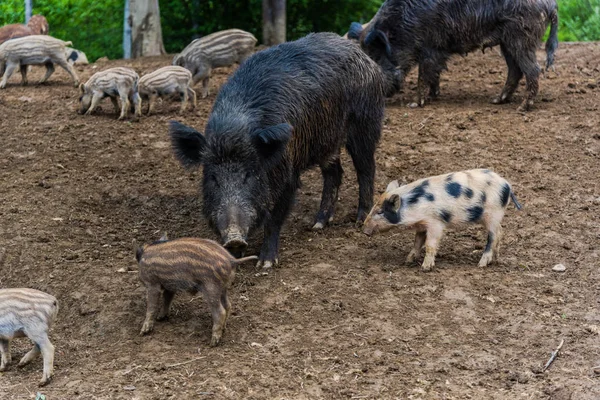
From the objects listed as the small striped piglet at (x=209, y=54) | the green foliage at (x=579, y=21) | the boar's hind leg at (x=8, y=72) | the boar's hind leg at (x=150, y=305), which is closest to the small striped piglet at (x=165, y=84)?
the small striped piglet at (x=209, y=54)

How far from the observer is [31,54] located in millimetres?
11047

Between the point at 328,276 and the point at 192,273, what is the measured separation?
1317 mm

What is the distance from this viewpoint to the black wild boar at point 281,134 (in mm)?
6680

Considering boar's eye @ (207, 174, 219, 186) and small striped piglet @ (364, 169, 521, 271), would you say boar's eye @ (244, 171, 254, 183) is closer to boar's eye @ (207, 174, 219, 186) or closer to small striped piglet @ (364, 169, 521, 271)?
boar's eye @ (207, 174, 219, 186)

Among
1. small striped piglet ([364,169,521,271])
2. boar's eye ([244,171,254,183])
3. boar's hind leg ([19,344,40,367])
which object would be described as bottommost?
boar's hind leg ([19,344,40,367])

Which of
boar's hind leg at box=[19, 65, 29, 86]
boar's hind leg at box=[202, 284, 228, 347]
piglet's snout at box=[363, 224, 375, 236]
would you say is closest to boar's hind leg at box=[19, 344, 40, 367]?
boar's hind leg at box=[202, 284, 228, 347]

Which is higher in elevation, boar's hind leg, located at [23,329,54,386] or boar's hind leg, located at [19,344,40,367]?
boar's hind leg, located at [23,329,54,386]

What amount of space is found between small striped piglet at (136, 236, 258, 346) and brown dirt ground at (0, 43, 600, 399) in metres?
0.22

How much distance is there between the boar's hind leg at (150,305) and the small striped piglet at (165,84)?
4356mm

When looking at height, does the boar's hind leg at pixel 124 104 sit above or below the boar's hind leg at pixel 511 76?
below

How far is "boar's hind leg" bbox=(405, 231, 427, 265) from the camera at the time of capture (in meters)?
6.98

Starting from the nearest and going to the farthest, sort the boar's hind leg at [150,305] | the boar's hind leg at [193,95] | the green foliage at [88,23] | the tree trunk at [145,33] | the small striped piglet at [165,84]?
1. the boar's hind leg at [150,305]
2. the small striped piglet at [165,84]
3. the boar's hind leg at [193,95]
4. the tree trunk at [145,33]
5. the green foliage at [88,23]

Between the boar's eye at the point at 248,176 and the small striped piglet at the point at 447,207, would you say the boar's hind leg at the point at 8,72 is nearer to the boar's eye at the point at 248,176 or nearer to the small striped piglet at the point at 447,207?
the boar's eye at the point at 248,176

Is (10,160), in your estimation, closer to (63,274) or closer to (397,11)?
(63,274)
